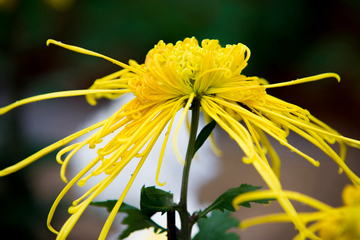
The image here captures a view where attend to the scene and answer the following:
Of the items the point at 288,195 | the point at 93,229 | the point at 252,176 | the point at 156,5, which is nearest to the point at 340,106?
the point at 252,176

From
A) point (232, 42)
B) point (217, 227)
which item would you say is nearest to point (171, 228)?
point (217, 227)

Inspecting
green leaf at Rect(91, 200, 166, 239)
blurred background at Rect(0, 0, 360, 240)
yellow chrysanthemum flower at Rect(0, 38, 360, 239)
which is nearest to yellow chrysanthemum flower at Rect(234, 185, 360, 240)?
yellow chrysanthemum flower at Rect(0, 38, 360, 239)

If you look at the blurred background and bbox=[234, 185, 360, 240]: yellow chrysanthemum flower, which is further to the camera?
the blurred background

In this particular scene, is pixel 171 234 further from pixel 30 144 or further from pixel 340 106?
pixel 340 106

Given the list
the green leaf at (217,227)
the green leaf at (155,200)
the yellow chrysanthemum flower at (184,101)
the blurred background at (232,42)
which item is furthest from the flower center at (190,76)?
the blurred background at (232,42)

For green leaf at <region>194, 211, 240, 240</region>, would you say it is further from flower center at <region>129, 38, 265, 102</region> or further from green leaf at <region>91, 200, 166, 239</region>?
flower center at <region>129, 38, 265, 102</region>

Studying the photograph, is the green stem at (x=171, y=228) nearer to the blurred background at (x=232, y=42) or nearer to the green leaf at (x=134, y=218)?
the green leaf at (x=134, y=218)
